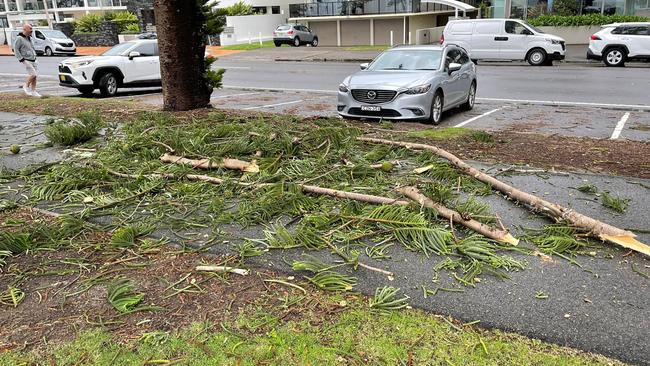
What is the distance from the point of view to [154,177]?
6270 mm

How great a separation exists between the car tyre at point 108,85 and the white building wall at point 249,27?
26.5 m

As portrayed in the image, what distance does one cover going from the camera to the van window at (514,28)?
25.7 m

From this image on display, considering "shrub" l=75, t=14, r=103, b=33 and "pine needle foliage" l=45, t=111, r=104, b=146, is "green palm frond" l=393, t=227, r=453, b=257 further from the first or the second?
"shrub" l=75, t=14, r=103, b=33

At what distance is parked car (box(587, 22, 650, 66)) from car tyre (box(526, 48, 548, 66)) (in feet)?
6.47

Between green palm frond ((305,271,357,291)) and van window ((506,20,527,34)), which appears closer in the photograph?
green palm frond ((305,271,357,291))

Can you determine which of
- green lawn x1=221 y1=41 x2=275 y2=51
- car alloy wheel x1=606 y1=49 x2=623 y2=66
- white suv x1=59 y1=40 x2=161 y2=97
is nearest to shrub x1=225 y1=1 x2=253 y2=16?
A: green lawn x1=221 y1=41 x2=275 y2=51

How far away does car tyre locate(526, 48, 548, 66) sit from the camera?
2508 centimetres

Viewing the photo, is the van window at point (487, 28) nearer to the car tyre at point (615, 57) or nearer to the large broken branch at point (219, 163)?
the car tyre at point (615, 57)

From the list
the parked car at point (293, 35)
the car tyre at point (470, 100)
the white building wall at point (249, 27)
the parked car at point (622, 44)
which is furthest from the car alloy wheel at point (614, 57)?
the white building wall at point (249, 27)

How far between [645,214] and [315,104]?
10.5 meters

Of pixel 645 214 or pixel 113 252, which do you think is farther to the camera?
pixel 645 214

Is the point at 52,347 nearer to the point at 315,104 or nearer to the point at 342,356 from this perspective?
the point at 342,356

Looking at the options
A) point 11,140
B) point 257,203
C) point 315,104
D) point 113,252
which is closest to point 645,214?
point 257,203

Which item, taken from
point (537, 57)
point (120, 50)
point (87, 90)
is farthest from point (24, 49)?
point (537, 57)
